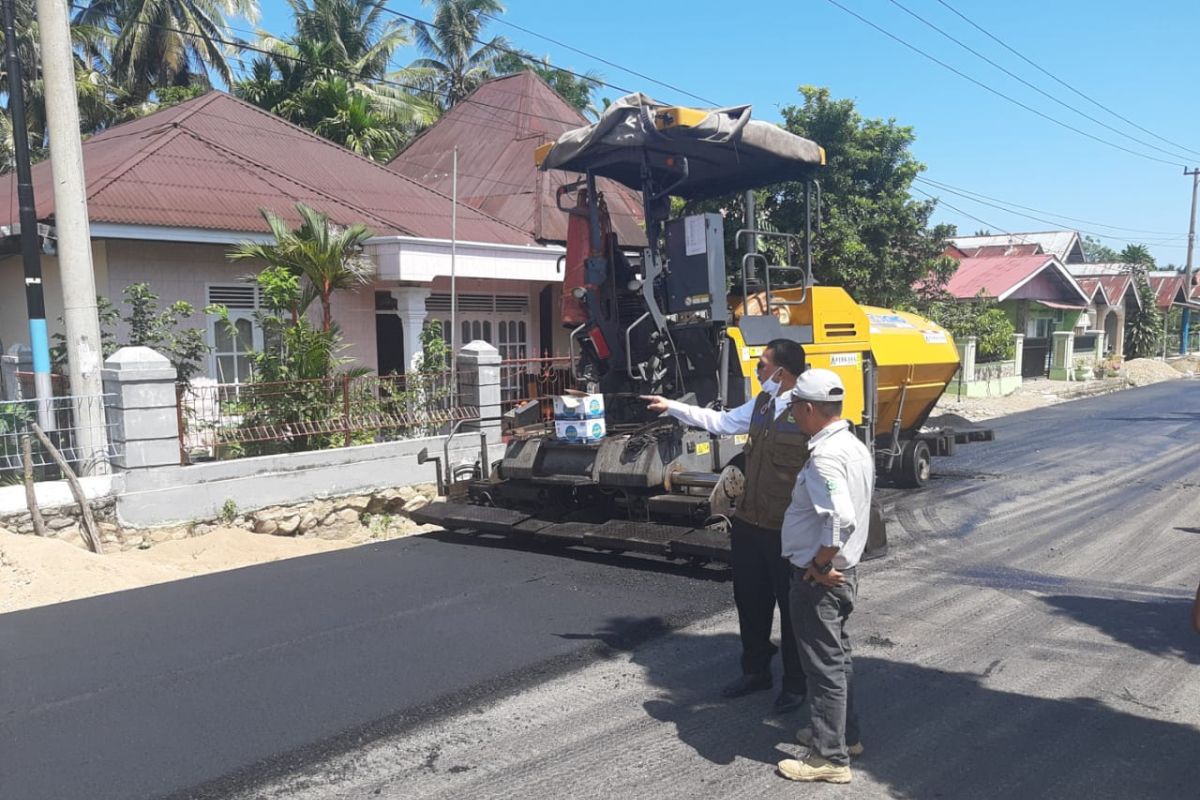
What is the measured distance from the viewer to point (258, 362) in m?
9.36

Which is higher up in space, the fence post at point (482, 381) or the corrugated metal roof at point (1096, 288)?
the corrugated metal roof at point (1096, 288)

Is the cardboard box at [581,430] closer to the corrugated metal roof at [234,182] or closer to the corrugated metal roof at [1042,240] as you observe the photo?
the corrugated metal roof at [234,182]

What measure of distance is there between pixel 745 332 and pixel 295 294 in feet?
17.0

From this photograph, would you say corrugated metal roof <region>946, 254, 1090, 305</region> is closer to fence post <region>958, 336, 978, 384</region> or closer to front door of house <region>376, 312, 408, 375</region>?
fence post <region>958, 336, 978, 384</region>

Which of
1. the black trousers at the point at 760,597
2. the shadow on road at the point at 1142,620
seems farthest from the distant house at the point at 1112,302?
the black trousers at the point at 760,597

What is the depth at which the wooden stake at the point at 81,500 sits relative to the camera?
7.31 metres

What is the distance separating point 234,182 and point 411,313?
2966 mm

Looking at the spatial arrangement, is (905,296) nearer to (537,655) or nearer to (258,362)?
(258,362)

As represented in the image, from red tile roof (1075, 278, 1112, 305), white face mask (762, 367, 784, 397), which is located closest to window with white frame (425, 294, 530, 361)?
white face mask (762, 367, 784, 397)

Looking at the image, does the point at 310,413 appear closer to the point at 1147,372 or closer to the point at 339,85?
the point at 339,85

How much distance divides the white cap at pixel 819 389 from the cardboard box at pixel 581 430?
129 inches

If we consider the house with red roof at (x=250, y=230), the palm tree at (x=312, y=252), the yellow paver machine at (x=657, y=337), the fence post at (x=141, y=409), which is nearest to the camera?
the yellow paver machine at (x=657, y=337)

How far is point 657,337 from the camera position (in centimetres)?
702

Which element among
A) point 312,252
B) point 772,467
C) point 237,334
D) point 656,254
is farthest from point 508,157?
point 772,467
